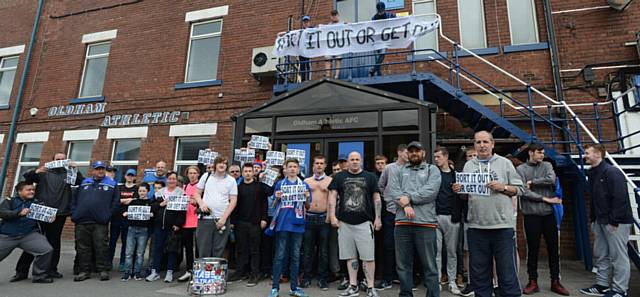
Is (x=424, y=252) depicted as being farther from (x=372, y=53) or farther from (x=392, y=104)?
(x=372, y=53)

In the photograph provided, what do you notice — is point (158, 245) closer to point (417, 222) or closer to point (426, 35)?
point (417, 222)

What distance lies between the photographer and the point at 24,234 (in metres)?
5.30

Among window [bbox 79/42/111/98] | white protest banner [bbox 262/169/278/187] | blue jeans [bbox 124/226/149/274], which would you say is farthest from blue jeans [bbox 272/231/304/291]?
window [bbox 79/42/111/98]

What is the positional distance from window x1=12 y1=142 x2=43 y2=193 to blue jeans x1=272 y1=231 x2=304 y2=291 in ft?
33.9

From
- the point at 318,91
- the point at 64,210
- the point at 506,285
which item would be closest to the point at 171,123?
the point at 64,210

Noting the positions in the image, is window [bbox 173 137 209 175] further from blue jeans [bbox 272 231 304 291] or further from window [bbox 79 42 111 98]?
blue jeans [bbox 272 231 304 291]

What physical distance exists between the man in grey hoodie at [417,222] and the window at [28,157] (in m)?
11.8

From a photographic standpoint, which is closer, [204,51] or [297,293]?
[297,293]

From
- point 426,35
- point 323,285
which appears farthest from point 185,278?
point 426,35

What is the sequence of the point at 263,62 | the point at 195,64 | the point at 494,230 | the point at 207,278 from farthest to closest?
1. the point at 195,64
2. the point at 263,62
3. the point at 207,278
4. the point at 494,230

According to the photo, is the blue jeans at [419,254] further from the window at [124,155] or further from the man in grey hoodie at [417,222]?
the window at [124,155]

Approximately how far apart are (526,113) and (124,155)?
33.7ft

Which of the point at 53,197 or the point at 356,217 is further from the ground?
the point at 53,197

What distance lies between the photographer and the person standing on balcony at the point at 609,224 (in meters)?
4.25
